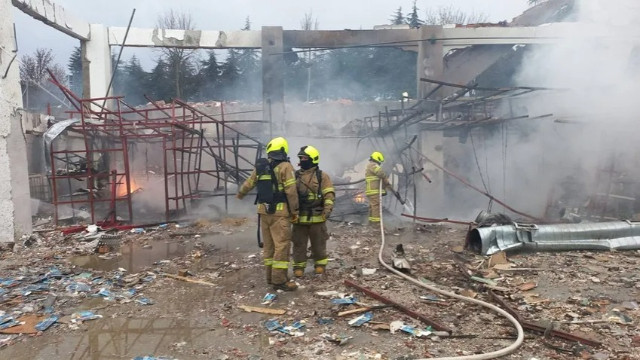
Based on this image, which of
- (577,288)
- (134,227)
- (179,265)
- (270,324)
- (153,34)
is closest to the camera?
(270,324)

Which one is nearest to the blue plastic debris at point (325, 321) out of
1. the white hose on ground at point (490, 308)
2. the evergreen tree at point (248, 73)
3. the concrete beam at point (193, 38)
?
the white hose on ground at point (490, 308)

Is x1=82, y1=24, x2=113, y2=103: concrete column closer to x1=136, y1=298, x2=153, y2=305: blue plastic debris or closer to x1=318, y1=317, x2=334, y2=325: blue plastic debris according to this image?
x1=136, y1=298, x2=153, y2=305: blue plastic debris

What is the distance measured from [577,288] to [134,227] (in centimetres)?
812

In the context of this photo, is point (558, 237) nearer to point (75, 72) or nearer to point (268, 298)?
point (268, 298)

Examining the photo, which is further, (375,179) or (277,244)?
(375,179)

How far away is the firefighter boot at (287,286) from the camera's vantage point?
5605mm

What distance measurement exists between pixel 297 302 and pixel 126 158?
20.9 ft

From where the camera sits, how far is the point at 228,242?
8.50 m

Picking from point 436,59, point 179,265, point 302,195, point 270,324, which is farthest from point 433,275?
point 436,59

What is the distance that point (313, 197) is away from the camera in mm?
6023

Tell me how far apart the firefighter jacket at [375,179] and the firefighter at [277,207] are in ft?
12.1

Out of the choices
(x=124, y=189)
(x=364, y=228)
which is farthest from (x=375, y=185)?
(x=124, y=189)

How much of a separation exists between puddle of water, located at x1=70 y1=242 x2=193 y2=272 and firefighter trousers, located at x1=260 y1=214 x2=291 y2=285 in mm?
2390

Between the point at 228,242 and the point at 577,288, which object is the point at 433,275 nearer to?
the point at 577,288
